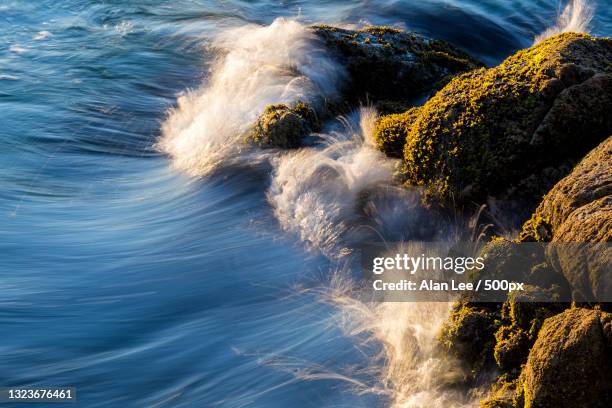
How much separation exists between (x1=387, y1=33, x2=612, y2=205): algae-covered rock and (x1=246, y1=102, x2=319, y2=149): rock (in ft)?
6.08

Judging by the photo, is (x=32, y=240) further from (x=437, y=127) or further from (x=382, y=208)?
(x=437, y=127)

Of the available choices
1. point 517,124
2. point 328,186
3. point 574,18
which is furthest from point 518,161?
point 574,18

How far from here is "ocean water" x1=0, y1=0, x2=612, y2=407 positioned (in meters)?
5.01

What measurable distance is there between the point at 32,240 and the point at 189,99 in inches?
151

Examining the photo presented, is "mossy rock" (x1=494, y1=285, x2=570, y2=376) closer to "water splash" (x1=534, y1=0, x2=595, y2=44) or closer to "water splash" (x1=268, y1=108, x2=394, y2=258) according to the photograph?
"water splash" (x1=268, y1=108, x2=394, y2=258)

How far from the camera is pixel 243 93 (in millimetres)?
8844

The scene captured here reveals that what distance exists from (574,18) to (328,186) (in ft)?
A: 27.6

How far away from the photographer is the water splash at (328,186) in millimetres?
6312

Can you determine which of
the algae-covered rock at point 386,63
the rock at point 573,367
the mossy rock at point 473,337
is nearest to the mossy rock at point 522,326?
the mossy rock at point 473,337

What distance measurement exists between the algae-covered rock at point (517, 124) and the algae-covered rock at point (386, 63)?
2434mm

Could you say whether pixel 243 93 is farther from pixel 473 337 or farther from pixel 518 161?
pixel 473 337

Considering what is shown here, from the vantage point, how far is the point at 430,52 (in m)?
8.83

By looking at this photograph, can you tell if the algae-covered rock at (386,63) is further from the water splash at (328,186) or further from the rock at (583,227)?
the rock at (583,227)

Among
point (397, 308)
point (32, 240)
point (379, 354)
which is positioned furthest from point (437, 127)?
point (32, 240)
